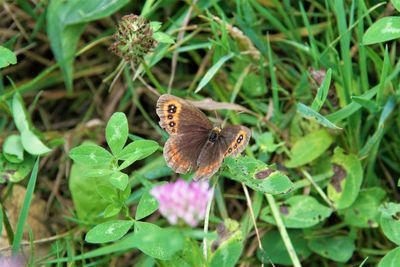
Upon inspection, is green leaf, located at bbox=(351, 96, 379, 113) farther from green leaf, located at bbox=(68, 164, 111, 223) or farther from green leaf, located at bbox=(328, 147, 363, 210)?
green leaf, located at bbox=(68, 164, 111, 223)

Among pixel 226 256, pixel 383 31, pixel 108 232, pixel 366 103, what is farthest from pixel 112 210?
pixel 383 31

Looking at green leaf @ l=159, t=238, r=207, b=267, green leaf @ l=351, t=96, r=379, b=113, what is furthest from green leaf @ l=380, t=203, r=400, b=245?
green leaf @ l=159, t=238, r=207, b=267

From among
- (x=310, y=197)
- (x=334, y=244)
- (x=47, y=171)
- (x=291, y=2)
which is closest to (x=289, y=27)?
(x=291, y=2)

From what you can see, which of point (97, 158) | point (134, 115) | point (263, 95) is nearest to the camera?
point (97, 158)

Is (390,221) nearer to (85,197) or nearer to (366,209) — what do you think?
(366,209)

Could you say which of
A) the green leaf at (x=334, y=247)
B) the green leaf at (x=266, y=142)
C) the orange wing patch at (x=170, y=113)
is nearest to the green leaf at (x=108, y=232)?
the orange wing patch at (x=170, y=113)

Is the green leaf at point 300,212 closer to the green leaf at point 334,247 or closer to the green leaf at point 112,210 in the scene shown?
the green leaf at point 334,247

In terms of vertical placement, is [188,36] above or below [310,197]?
above

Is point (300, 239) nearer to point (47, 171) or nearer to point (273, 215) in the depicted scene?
point (273, 215)
